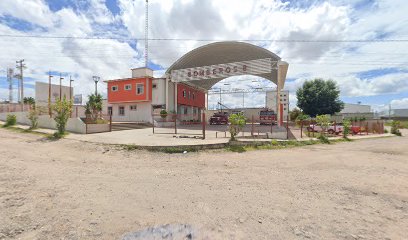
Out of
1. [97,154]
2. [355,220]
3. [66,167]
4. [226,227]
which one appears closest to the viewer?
[226,227]

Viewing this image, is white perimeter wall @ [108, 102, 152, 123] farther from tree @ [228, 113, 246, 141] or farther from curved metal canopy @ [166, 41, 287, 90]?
tree @ [228, 113, 246, 141]

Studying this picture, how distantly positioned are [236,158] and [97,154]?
646 centimetres

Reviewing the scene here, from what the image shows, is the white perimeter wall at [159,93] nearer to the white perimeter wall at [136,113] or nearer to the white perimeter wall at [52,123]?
the white perimeter wall at [136,113]

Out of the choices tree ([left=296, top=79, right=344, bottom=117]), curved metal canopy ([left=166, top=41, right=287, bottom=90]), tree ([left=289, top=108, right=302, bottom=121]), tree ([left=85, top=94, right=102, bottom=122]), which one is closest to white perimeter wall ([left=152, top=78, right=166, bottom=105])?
curved metal canopy ([left=166, top=41, right=287, bottom=90])

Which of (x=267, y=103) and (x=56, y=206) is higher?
(x=267, y=103)

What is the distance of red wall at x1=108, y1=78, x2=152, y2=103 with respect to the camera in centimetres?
2703

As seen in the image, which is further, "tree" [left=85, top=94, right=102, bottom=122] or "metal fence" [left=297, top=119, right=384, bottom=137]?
"metal fence" [left=297, top=119, right=384, bottom=137]

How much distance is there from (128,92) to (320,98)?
32727 mm

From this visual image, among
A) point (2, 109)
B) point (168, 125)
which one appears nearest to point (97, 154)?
point (168, 125)

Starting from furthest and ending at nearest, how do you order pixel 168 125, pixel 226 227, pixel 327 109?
pixel 327 109 < pixel 168 125 < pixel 226 227

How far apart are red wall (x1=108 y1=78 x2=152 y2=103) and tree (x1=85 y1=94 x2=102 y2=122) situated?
11.7 ft

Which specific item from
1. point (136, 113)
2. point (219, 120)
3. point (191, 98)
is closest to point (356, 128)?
point (219, 120)

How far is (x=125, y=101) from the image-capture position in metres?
28.6

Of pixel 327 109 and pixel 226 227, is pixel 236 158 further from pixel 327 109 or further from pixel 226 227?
pixel 327 109
